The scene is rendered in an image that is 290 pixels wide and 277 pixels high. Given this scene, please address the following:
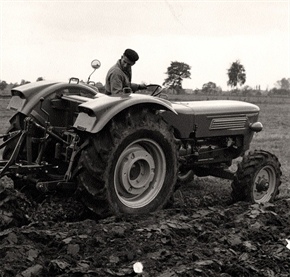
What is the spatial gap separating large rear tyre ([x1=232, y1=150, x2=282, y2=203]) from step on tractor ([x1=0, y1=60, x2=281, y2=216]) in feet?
0.04

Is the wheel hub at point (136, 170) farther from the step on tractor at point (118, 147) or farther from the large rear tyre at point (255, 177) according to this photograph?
the large rear tyre at point (255, 177)

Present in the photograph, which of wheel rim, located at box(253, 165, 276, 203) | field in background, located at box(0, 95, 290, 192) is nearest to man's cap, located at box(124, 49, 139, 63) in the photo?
wheel rim, located at box(253, 165, 276, 203)

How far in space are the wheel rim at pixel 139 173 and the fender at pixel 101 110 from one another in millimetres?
450

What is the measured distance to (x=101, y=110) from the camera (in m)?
4.95

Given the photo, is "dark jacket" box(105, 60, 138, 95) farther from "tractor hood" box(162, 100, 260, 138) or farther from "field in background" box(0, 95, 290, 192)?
"field in background" box(0, 95, 290, 192)

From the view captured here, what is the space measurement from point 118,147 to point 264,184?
2323 millimetres

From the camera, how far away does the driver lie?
626 cm

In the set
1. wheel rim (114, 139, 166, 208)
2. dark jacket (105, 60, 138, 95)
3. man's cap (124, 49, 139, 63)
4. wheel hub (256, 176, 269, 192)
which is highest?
man's cap (124, 49, 139, 63)

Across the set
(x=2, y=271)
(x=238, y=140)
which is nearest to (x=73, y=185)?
(x=2, y=271)

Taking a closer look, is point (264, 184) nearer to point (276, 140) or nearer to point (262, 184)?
point (262, 184)

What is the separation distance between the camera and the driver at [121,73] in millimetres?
6258

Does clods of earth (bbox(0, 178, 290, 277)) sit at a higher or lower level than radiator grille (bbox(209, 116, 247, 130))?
lower

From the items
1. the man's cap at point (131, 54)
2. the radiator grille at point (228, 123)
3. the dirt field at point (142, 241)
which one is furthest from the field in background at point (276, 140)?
the man's cap at point (131, 54)

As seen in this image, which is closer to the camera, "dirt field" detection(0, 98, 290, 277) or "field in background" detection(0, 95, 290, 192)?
"dirt field" detection(0, 98, 290, 277)
